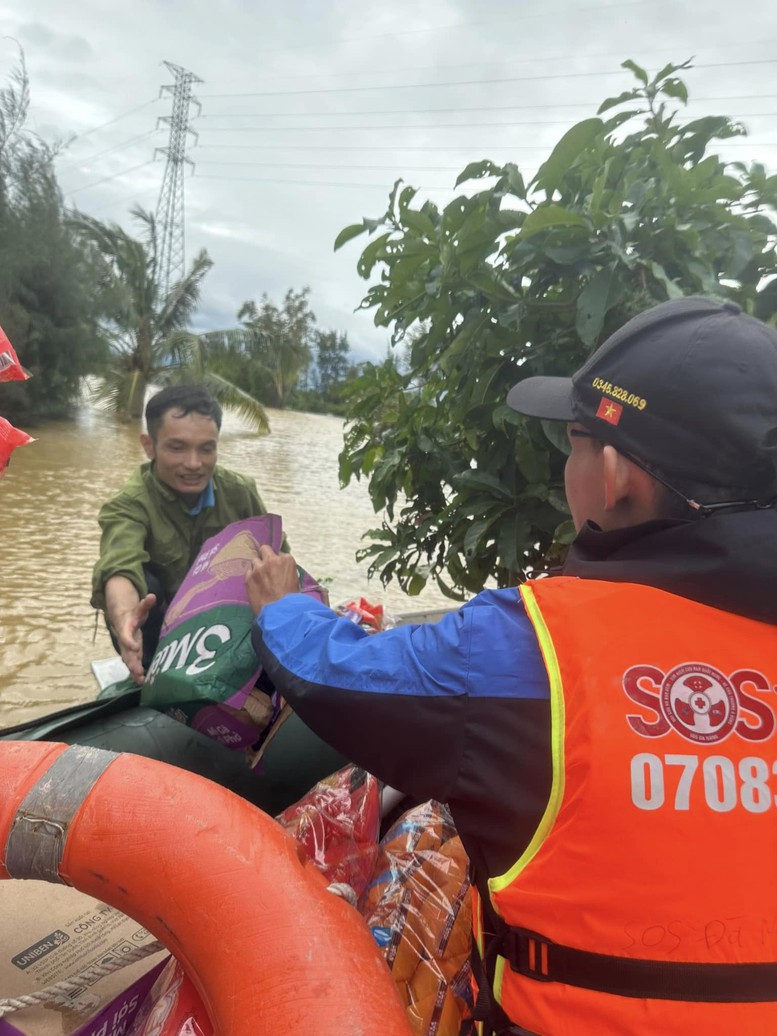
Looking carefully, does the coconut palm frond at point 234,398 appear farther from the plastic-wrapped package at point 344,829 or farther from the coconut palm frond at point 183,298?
the plastic-wrapped package at point 344,829

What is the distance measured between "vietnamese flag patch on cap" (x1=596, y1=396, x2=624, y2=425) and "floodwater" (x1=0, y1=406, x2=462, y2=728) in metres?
2.85

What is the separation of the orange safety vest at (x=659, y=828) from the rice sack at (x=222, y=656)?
96cm

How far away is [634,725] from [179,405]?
250 cm

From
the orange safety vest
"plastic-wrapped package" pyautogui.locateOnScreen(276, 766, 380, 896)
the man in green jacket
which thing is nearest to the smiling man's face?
the man in green jacket

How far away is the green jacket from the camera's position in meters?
2.82

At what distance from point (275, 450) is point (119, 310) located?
20.0 feet

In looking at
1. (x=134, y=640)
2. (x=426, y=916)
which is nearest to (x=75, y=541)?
(x=134, y=640)

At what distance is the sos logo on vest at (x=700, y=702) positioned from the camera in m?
1.10

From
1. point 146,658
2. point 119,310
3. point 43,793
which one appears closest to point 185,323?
point 119,310

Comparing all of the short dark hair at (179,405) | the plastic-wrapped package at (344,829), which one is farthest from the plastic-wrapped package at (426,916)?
the short dark hair at (179,405)

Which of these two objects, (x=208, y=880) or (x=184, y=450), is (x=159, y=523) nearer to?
(x=184, y=450)

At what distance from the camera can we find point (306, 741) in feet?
8.23

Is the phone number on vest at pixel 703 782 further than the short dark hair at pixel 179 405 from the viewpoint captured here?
No

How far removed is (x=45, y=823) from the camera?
1545 mm
